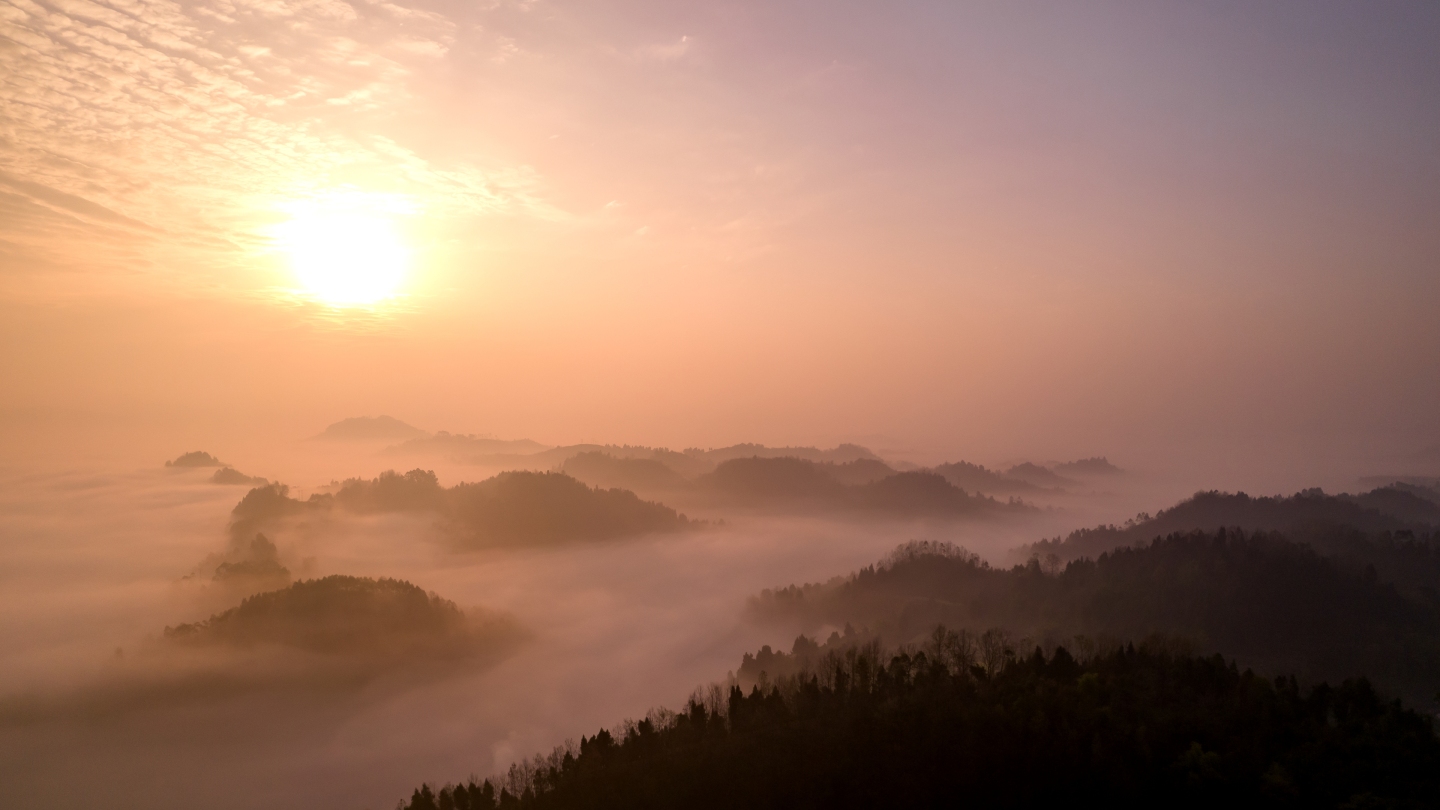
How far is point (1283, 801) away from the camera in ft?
228

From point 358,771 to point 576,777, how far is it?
12854cm

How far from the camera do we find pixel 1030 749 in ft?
269

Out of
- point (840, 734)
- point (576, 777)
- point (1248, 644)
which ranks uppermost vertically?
point (840, 734)

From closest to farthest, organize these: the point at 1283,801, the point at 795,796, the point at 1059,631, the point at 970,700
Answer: the point at 1283,801 < the point at 795,796 < the point at 970,700 < the point at 1059,631

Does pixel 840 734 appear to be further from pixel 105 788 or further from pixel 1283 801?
pixel 105 788

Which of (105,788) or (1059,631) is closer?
(105,788)

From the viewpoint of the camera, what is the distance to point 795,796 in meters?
81.6

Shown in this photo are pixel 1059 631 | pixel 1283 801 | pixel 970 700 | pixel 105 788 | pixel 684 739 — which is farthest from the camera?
pixel 1059 631

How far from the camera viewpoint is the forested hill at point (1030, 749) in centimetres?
7406

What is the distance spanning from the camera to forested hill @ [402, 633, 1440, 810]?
7406 cm

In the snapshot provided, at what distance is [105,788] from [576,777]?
17155cm

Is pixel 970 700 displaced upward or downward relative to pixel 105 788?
upward

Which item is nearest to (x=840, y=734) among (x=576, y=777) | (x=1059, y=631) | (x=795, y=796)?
(x=795, y=796)

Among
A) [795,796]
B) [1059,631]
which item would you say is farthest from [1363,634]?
[795,796]
